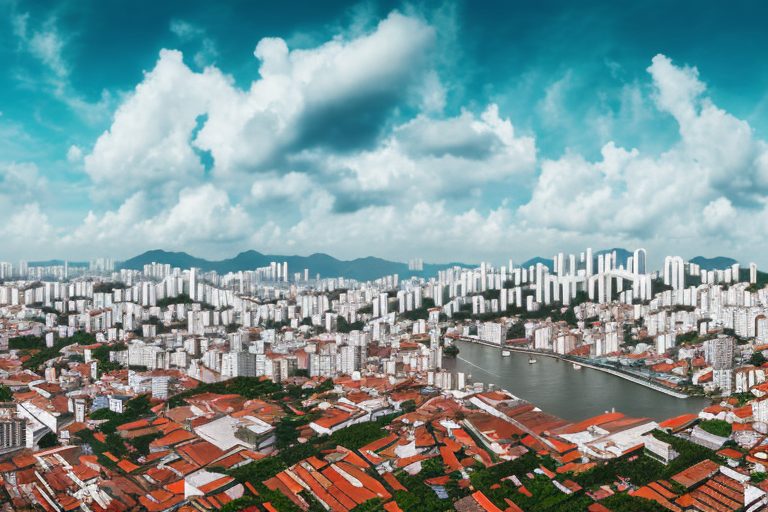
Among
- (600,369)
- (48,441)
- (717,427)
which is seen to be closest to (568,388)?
(600,369)

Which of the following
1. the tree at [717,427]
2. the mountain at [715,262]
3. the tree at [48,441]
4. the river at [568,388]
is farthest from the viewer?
the mountain at [715,262]

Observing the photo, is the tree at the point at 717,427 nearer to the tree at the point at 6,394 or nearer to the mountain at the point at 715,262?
the tree at the point at 6,394

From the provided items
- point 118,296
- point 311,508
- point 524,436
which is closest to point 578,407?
point 524,436

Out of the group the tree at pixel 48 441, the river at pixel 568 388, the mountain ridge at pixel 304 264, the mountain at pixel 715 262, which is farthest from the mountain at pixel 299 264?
the tree at pixel 48 441

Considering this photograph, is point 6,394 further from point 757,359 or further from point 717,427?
point 757,359

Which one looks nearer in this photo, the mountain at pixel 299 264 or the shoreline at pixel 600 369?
the shoreline at pixel 600 369

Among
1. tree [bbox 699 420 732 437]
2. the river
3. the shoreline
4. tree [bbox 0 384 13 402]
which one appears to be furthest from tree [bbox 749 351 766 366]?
tree [bbox 0 384 13 402]

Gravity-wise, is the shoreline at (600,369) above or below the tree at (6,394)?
below
